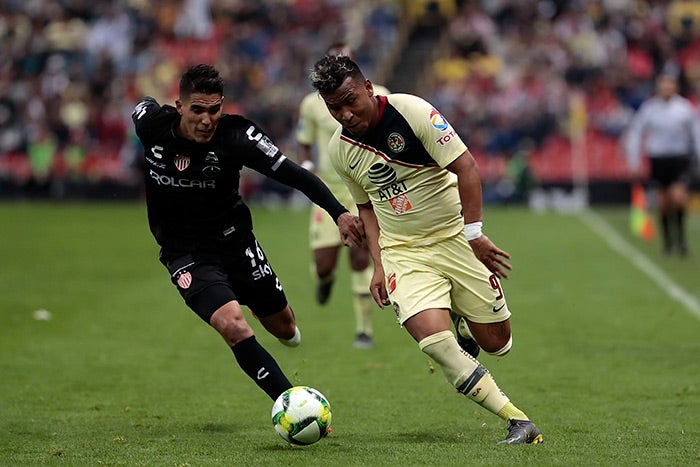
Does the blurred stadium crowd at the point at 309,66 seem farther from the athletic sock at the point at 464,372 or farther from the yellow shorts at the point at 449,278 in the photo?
the athletic sock at the point at 464,372

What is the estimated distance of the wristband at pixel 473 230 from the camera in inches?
270

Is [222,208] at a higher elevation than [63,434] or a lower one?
higher

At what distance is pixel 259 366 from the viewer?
712 cm

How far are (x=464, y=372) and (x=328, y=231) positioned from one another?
4839 millimetres

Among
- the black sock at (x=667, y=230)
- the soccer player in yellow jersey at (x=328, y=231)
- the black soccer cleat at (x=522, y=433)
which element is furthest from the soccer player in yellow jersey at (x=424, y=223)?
the black sock at (x=667, y=230)

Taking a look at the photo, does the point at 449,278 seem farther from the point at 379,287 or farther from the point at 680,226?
the point at 680,226

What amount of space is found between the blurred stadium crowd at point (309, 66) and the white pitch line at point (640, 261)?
4.01 metres

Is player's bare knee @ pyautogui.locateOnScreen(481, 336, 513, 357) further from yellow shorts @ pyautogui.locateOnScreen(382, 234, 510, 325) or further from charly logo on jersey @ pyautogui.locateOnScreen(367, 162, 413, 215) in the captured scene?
charly logo on jersey @ pyautogui.locateOnScreen(367, 162, 413, 215)

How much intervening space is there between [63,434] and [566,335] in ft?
18.7

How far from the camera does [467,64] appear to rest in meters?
32.8

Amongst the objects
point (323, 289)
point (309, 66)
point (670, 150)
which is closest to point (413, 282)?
point (323, 289)

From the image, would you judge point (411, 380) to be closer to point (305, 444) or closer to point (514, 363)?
point (514, 363)

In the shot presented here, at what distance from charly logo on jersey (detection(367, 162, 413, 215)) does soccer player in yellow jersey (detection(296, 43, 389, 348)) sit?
3651mm

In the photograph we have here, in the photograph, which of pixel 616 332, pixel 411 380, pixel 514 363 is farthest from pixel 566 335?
pixel 411 380
